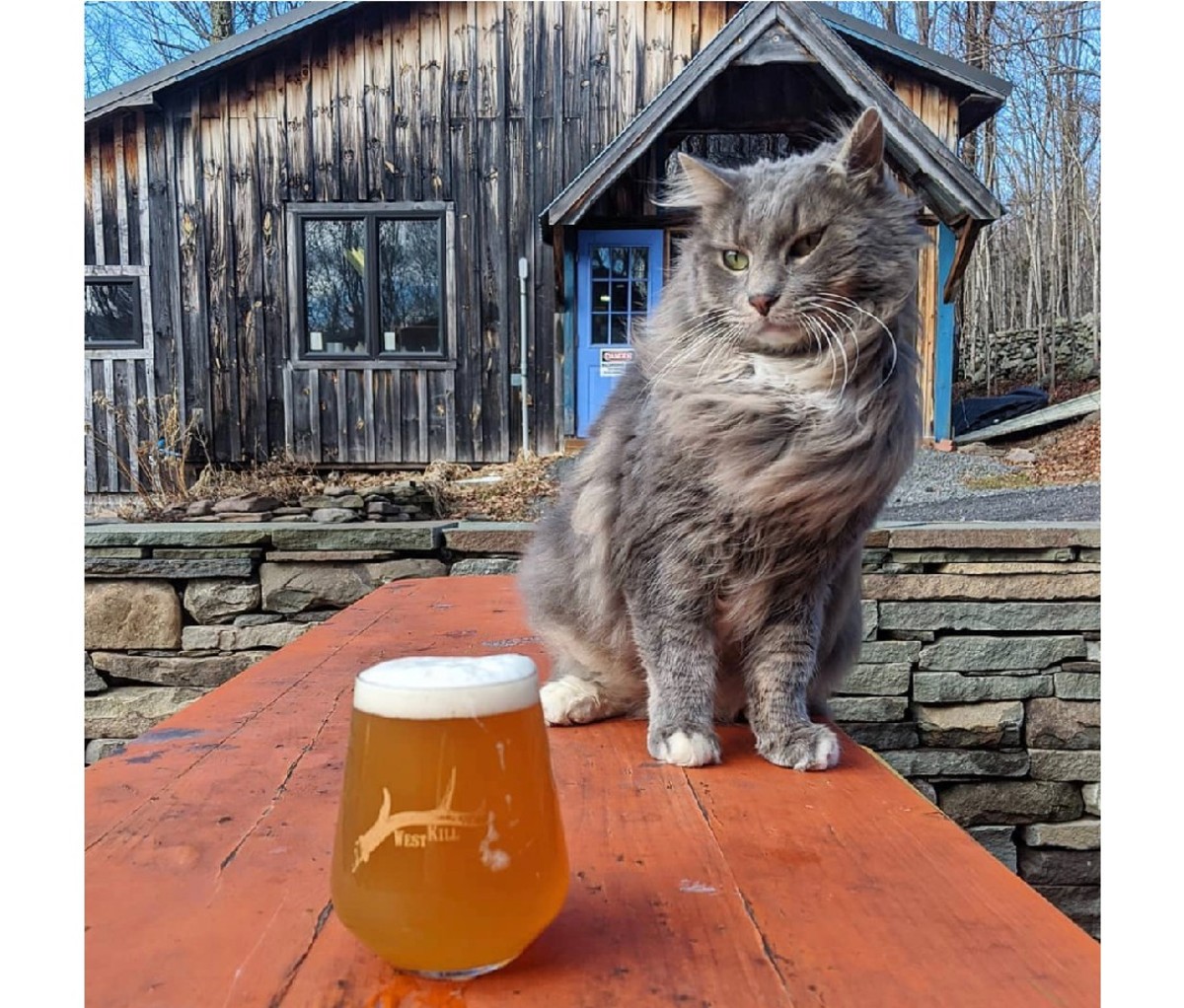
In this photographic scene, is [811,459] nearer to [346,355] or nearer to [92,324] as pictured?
[346,355]

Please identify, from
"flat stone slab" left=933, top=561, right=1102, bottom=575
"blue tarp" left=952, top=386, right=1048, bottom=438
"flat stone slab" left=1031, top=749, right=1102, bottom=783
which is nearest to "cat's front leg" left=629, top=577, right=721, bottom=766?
→ "flat stone slab" left=933, top=561, right=1102, bottom=575

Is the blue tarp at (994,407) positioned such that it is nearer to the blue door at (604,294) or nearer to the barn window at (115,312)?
the blue door at (604,294)

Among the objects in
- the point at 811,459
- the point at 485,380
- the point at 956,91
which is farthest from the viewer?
the point at 485,380

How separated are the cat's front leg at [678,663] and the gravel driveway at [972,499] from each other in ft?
7.00

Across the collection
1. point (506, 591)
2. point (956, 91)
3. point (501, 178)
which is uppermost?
point (956, 91)

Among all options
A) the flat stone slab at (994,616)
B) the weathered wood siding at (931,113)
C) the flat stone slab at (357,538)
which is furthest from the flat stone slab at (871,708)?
the weathered wood siding at (931,113)

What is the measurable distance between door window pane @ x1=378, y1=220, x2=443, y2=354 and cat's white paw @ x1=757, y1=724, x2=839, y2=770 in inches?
205

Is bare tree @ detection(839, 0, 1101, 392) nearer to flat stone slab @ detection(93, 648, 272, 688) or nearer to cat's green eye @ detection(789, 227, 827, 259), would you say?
cat's green eye @ detection(789, 227, 827, 259)

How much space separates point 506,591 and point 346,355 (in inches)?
160

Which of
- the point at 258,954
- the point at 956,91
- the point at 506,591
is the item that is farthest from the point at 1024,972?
the point at 956,91

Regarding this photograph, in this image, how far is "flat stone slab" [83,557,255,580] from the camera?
2.90m

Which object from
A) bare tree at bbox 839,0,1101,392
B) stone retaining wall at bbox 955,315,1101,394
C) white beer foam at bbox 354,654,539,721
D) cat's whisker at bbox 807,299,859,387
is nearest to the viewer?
white beer foam at bbox 354,654,539,721

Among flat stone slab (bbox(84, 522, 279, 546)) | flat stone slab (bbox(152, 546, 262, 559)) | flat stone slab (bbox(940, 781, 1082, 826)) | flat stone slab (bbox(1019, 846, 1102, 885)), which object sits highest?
flat stone slab (bbox(84, 522, 279, 546))

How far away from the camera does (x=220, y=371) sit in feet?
19.8
